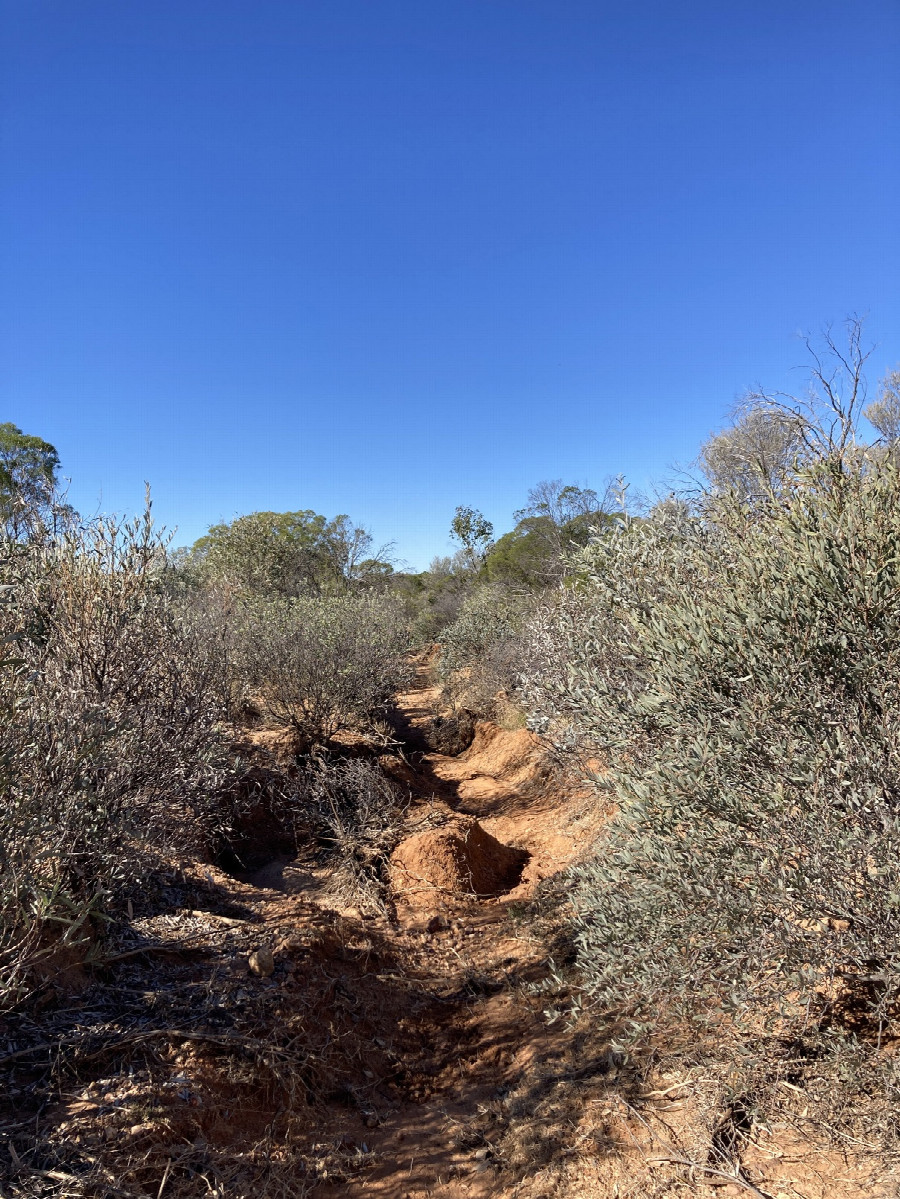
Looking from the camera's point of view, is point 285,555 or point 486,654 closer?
point 486,654

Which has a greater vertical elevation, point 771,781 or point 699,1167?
point 771,781

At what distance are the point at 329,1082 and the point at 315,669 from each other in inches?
243

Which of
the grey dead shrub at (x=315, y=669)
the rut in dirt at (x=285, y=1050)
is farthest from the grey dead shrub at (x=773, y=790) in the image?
the grey dead shrub at (x=315, y=669)

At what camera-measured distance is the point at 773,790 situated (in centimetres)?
247

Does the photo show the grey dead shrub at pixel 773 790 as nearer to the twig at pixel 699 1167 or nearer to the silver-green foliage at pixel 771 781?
the silver-green foliage at pixel 771 781

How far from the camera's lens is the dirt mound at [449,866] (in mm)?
6316

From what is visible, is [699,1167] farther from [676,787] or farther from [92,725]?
[92,725]

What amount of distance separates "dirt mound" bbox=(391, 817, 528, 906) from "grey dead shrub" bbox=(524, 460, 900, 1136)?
3.40 meters

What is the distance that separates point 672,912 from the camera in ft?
9.07

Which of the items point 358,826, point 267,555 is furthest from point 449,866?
point 267,555

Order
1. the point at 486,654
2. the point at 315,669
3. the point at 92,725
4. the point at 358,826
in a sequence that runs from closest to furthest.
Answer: the point at 92,725 → the point at 358,826 → the point at 315,669 → the point at 486,654

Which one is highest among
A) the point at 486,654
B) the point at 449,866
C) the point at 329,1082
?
the point at 486,654

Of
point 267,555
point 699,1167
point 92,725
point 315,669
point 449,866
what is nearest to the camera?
point 699,1167

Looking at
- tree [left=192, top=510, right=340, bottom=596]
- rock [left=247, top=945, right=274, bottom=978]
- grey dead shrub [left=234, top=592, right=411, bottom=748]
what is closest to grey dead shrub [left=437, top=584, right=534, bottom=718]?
grey dead shrub [left=234, top=592, right=411, bottom=748]
